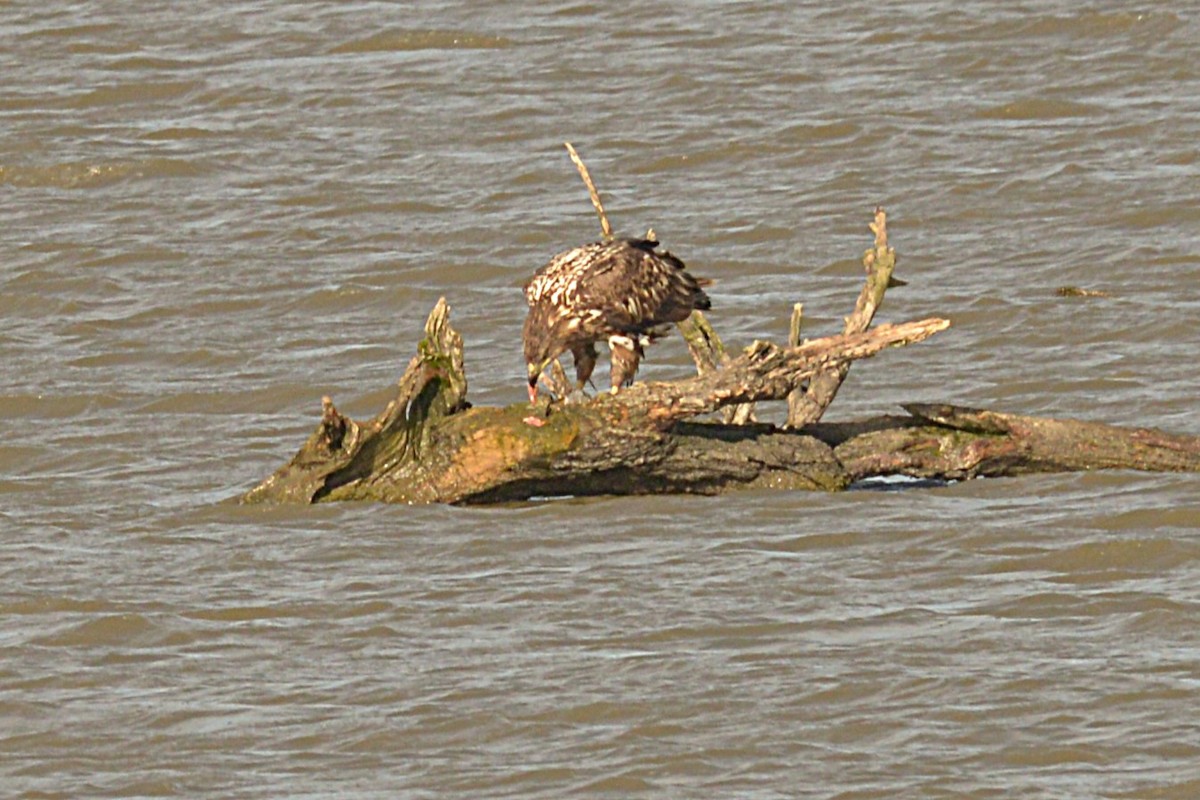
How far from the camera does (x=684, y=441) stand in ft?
37.5

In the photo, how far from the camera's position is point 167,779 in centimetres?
878

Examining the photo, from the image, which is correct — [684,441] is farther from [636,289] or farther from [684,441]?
[636,289]

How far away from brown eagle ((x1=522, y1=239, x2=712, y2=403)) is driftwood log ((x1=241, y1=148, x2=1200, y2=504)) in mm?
230

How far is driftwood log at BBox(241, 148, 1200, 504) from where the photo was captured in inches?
436

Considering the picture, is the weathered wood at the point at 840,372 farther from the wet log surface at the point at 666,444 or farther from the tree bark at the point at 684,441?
the wet log surface at the point at 666,444

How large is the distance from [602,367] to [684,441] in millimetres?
3021

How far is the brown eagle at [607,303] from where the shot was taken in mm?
11727

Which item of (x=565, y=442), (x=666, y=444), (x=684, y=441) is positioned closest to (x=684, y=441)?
(x=684, y=441)

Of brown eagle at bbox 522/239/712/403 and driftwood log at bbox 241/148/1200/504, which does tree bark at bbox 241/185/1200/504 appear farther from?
brown eagle at bbox 522/239/712/403

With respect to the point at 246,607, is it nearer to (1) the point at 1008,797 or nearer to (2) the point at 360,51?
(1) the point at 1008,797

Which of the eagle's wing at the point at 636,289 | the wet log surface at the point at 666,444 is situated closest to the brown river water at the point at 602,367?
the wet log surface at the point at 666,444

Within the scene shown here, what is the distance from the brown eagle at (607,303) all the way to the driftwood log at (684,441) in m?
0.23

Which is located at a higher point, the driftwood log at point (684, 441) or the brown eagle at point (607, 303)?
the brown eagle at point (607, 303)

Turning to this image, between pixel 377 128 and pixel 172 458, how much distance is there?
6.31 metres
